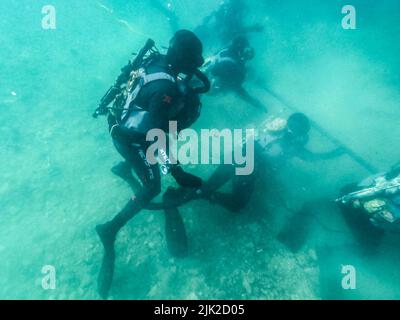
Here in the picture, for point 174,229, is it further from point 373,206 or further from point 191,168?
point 373,206

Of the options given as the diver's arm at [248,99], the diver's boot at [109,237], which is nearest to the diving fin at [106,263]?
the diver's boot at [109,237]

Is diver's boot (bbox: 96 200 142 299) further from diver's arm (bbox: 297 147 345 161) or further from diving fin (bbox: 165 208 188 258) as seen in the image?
diver's arm (bbox: 297 147 345 161)

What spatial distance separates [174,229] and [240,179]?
5.60 ft

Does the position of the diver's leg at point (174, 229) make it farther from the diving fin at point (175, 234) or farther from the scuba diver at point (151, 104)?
the scuba diver at point (151, 104)

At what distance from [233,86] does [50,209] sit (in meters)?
6.00

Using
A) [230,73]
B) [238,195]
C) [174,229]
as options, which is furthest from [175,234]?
[230,73]

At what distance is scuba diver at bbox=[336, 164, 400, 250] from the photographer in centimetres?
443

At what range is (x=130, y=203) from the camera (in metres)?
4.18

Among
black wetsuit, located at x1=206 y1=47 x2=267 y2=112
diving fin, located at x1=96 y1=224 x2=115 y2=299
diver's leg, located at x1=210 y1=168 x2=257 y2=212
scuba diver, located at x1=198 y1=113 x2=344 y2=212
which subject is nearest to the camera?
diving fin, located at x1=96 y1=224 x2=115 y2=299

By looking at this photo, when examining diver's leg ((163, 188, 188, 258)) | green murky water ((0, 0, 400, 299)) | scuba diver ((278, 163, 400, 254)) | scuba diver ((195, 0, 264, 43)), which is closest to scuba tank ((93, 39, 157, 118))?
diver's leg ((163, 188, 188, 258))

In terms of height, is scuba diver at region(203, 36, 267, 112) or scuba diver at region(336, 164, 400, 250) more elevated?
scuba diver at region(203, 36, 267, 112)

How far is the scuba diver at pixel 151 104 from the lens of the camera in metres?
3.01

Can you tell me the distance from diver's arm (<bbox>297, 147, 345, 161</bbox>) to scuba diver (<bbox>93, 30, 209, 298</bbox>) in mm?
3633

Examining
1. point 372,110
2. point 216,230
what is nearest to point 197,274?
point 216,230
